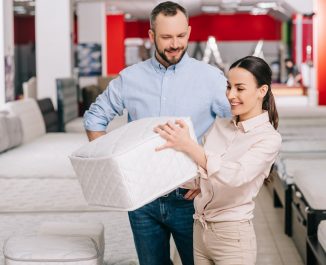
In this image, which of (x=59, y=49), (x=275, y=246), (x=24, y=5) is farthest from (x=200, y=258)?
(x=24, y=5)

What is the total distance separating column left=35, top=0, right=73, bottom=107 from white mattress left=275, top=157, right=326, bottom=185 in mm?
5760

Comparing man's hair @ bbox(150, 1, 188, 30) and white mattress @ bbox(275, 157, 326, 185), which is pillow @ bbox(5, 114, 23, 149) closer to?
white mattress @ bbox(275, 157, 326, 185)

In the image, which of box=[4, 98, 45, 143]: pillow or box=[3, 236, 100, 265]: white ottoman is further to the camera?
box=[4, 98, 45, 143]: pillow

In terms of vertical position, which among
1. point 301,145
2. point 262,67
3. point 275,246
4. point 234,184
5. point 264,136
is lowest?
point 275,246

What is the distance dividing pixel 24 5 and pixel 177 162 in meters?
20.8

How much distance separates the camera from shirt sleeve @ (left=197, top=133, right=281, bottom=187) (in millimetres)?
2109

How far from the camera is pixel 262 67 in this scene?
7.35ft

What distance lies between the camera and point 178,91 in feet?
8.44

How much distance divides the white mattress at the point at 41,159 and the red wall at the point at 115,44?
15.4 meters

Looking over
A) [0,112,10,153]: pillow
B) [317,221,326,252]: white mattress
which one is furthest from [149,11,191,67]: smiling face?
[0,112,10,153]: pillow

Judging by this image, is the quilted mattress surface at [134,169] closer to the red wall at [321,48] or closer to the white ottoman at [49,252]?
the white ottoman at [49,252]

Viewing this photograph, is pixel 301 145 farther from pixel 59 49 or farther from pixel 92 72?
pixel 92 72

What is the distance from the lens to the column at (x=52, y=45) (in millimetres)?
11062

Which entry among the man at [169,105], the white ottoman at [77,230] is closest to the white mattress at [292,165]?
the white ottoman at [77,230]
